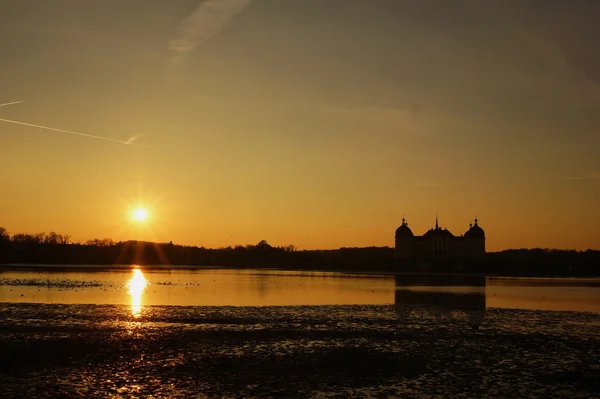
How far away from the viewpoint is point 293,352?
2323cm

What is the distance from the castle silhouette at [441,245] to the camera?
Result: 162 m

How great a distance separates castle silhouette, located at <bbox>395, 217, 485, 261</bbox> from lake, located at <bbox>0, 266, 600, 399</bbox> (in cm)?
12269

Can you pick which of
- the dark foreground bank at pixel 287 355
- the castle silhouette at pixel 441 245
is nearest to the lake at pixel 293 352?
the dark foreground bank at pixel 287 355

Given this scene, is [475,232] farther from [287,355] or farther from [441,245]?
[287,355]

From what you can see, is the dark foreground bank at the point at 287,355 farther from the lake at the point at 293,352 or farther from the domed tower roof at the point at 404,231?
the domed tower roof at the point at 404,231

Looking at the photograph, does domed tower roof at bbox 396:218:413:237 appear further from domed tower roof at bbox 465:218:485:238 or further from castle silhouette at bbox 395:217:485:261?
domed tower roof at bbox 465:218:485:238

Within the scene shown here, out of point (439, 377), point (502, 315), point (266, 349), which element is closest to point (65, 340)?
point (266, 349)

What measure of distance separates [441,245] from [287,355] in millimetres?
146608

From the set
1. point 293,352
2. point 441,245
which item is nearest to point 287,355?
point 293,352

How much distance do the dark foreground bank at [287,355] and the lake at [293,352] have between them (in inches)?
2.1

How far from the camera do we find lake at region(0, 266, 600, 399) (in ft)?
57.4

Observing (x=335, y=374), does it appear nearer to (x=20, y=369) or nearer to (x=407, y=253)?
(x=20, y=369)

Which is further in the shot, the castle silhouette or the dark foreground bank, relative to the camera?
the castle silhouette

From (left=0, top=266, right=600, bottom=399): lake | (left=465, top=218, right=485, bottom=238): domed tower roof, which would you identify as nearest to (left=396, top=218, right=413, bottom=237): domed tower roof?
(left=465, top=218, right=485, bottom=238): domed tower roof
